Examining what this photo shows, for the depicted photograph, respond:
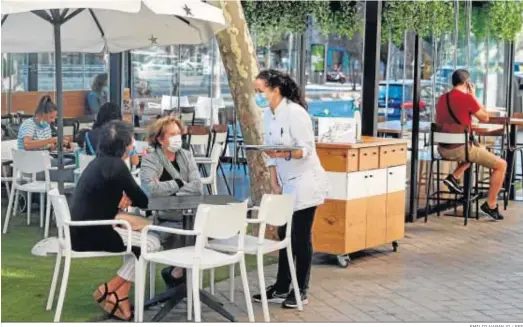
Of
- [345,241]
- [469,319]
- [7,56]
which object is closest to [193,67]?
[7,56]

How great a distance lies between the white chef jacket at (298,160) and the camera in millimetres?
6965

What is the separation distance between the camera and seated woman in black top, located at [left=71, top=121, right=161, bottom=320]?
6.39 metres

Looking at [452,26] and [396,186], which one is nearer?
[396,186]

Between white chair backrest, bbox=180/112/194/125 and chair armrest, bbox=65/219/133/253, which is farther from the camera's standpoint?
white chair backrest, bbox=180/112/194/125

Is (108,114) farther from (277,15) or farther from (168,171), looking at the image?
(277,15)

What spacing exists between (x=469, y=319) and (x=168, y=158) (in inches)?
92.8

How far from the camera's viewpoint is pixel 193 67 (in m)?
13.4

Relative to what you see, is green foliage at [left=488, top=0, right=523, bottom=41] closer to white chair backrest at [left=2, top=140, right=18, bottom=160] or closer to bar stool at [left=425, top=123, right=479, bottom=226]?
bar stool at [left=425, top=123, right=479, bottom=226]

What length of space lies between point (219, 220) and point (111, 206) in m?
0.82

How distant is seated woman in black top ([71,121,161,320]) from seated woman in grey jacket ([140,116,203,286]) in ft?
1.56

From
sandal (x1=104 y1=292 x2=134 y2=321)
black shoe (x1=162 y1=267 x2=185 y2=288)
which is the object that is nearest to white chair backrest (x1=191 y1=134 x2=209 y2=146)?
black shoe (x1=162 y1=267 x2=185 y2=288)

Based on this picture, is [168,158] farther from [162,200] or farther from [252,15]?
[252,15]

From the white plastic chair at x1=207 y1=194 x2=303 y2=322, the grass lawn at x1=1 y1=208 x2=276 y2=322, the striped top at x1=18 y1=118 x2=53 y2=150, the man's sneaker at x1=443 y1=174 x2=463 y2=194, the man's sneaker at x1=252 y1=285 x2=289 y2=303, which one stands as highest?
the striped top at x1=18 y1=118 x2=53 y2=150

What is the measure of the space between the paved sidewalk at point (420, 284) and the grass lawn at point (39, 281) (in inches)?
18.4
